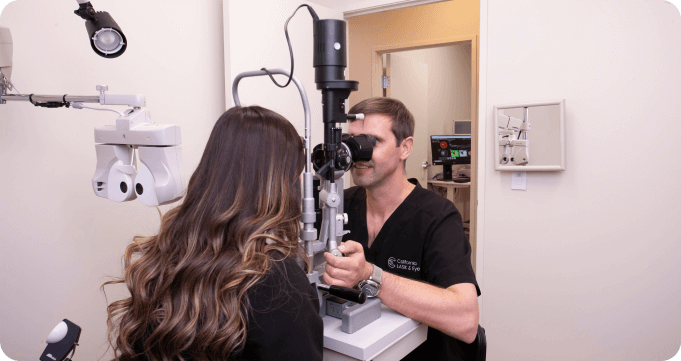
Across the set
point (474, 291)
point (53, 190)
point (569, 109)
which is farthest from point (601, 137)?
point (53, 190)

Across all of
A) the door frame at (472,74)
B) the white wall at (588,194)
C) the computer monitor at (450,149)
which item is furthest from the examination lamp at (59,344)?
the computer monitor at (450,149)

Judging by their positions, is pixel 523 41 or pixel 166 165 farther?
pixel 523 41

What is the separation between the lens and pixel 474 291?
124 centimetres

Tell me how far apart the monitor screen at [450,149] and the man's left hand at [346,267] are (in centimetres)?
371

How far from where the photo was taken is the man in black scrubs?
110cm

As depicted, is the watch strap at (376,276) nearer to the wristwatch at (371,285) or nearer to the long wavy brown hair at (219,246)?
the wristwatch at (371,285)

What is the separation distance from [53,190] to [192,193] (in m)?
1.10

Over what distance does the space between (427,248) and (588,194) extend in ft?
3.80

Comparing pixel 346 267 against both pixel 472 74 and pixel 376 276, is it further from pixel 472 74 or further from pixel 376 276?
A: pixel 472 74

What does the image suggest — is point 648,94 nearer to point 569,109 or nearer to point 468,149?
point 569,109

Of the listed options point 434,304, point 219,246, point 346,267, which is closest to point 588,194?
point 434,304

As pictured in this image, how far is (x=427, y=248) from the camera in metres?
1.43

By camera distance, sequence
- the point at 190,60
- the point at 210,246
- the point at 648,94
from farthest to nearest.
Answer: the point at 190,60
the point at 648,94
the point at 210,246

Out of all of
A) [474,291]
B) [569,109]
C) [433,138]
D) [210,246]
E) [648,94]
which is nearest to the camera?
[210,246]
